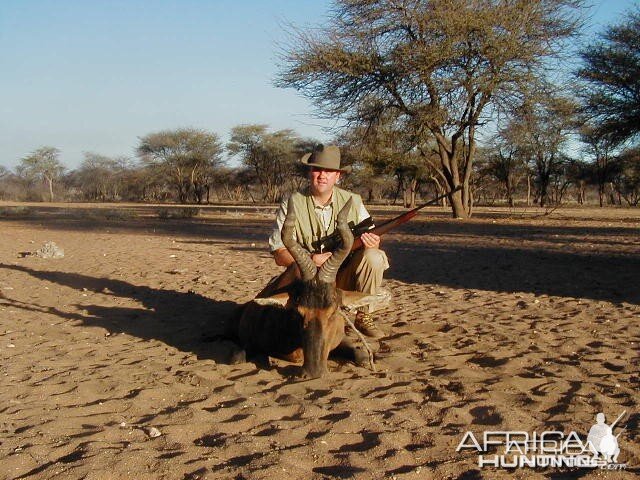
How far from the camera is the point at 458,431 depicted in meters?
3.47

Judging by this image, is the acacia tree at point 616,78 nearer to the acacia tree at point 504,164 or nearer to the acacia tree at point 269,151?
the acacia tree at point 504,164

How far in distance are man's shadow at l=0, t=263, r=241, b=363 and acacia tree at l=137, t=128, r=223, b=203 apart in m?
54.4

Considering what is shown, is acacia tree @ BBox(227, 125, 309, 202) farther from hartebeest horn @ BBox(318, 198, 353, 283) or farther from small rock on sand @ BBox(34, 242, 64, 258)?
hartebeest horn @ BBox(318, 198, 353, 283)

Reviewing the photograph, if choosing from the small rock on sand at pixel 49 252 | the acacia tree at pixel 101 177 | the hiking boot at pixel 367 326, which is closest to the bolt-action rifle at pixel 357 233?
the hiking boot at pixel 367 326

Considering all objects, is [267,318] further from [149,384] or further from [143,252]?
[143,252]

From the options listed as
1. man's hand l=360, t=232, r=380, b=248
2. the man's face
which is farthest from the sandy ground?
the man's face

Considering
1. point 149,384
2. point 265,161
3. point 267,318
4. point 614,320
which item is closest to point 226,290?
point 267,318

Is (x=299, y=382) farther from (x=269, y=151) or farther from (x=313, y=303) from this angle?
(x=269, y=151)

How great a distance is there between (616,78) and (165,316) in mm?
19385

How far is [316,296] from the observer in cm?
454

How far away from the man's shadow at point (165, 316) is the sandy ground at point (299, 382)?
3cm

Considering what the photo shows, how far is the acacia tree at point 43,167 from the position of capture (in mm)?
78688

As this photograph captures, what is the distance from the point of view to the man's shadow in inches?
231

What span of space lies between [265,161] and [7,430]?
5746 centimetres
